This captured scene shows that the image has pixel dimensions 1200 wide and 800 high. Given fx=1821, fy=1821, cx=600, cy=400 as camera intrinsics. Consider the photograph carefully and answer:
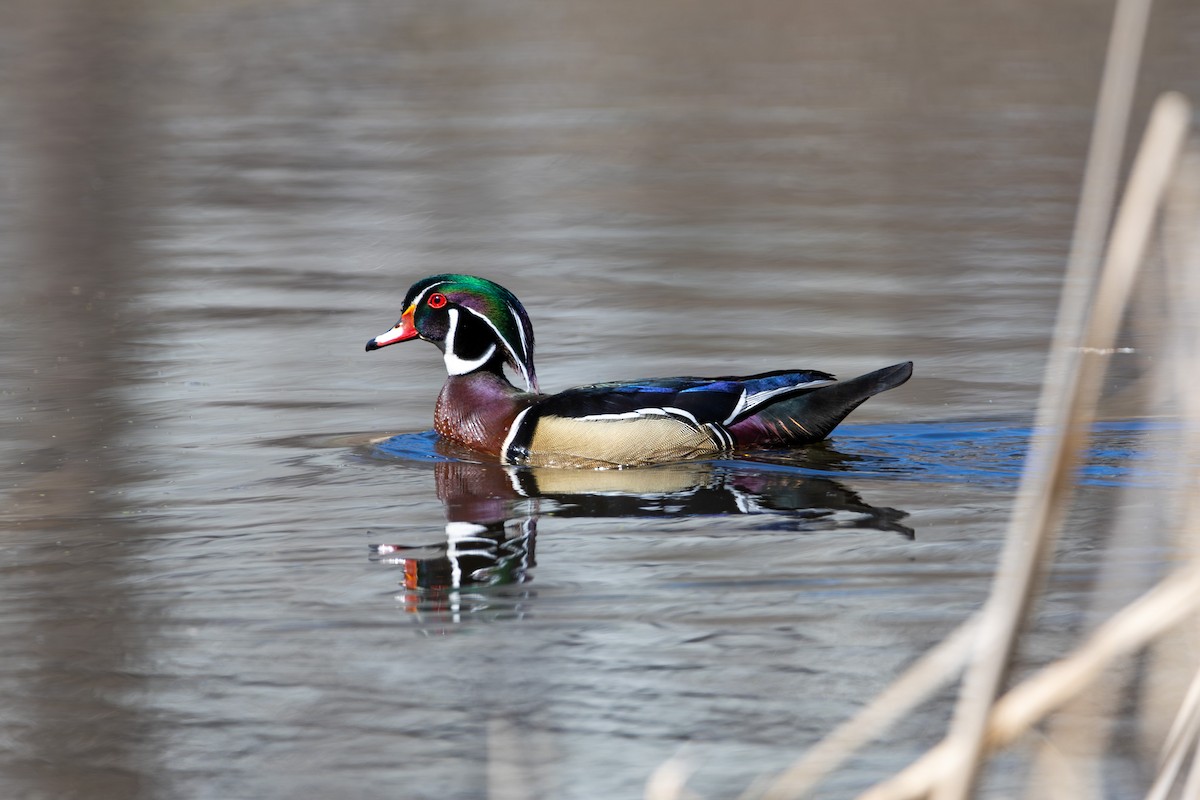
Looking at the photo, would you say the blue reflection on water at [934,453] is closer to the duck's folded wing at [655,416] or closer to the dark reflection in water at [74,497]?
the duck's folded wing at [655,416]

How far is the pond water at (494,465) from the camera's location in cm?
492

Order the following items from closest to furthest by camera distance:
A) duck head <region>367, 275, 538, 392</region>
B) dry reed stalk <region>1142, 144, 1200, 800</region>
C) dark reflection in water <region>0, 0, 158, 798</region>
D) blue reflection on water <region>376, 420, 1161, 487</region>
Result: 1. dry reed stalk <region>1142, 144, 1200, 800</region>
2. dark reflection in water <region>0, 0, 158, 798</region>
3. blue reflection on water <region>376, 420, 1161, 487</region>
4. duck head <region>367, 275, 538, 392</region>

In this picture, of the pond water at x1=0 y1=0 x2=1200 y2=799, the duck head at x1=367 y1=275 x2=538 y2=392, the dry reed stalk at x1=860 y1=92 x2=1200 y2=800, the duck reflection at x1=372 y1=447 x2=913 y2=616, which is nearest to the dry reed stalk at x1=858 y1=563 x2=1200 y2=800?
the dry reed stalk at x1=860 y1=92 x2=1200 y2=800

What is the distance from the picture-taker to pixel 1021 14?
118 feet

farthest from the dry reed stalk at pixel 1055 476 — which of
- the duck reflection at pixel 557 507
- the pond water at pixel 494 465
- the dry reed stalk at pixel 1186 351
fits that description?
the duck reflection at pixel 557 507

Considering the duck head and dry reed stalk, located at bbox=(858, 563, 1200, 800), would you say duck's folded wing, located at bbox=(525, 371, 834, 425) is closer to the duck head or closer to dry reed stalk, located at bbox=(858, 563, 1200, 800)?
the duck head

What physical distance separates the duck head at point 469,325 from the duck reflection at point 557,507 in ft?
1.99

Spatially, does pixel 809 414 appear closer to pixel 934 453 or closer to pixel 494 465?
pixel 934 453

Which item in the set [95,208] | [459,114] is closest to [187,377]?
[95,208]

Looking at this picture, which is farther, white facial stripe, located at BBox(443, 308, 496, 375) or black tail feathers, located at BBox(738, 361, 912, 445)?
white facial stripe, located at BBox(443, 308, 496, 375)

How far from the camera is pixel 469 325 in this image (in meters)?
8.98

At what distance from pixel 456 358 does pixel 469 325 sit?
176 millimetres

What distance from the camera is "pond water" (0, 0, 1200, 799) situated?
16.1 feet

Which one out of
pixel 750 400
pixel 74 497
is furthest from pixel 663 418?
pixel 74 497
